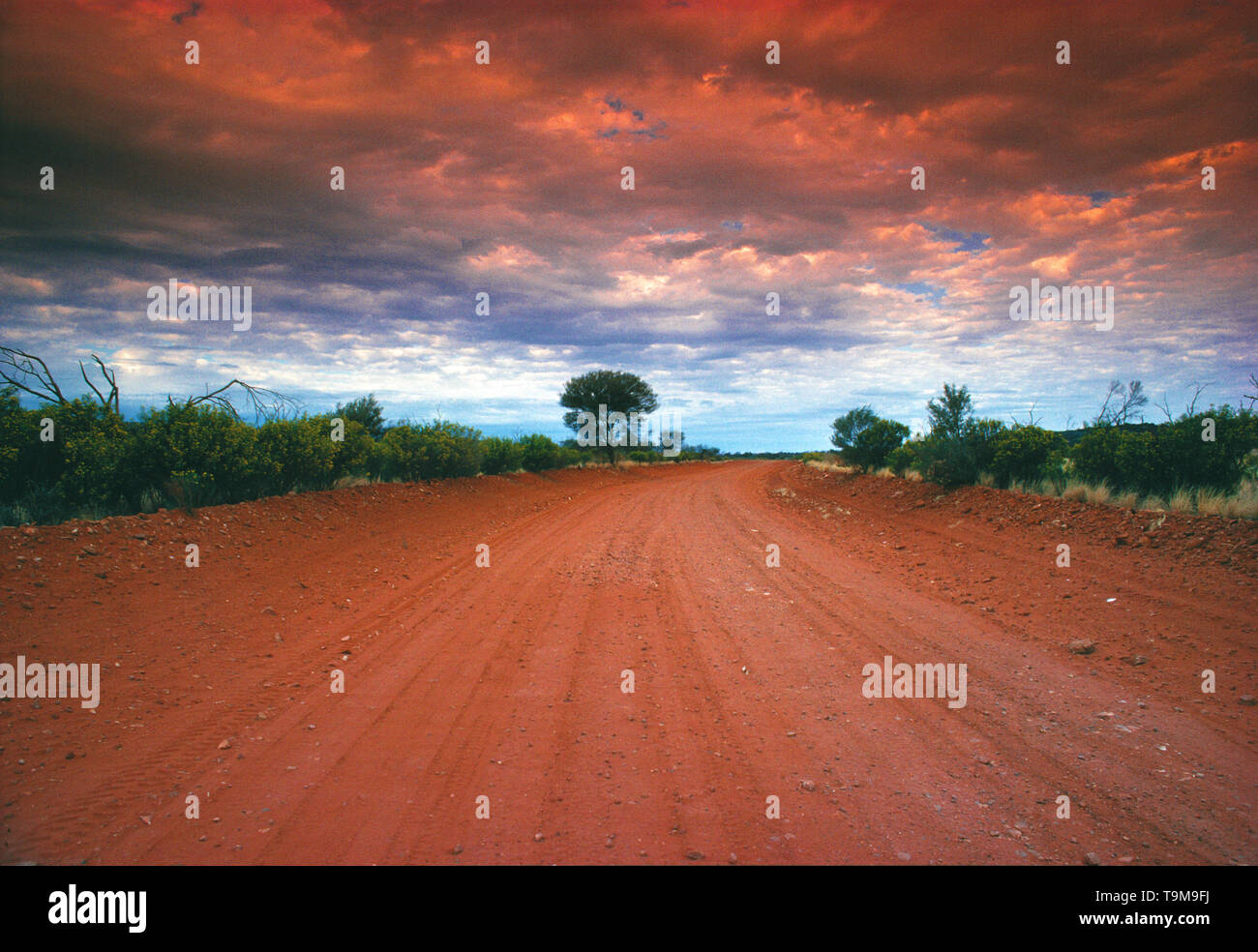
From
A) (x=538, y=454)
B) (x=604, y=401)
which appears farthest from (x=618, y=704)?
(x=604, y=401)

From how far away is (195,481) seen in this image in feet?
27.2

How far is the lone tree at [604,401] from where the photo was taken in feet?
129

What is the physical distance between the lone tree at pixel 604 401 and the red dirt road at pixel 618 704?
100ft

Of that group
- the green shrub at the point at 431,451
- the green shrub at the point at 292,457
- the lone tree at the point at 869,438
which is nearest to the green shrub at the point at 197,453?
the green shrub at the point at 292,457

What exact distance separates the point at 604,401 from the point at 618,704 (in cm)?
3612

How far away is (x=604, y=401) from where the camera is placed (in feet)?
131

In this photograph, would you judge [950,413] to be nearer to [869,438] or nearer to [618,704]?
[869,438]

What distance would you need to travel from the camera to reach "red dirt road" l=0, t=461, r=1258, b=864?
9.93 feet

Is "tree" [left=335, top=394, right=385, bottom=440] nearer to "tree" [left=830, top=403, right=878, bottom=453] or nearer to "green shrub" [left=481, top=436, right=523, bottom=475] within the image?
"green shrub" [left=481, top=436, right=523, bottom=475]

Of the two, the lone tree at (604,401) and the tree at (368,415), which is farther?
the lone tree at (604,401)

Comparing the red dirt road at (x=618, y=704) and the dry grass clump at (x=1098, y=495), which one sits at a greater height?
the dry grass clump at (x=1098, y=495)

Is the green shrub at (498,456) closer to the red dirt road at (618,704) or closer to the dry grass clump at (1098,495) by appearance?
the red dirt road at (618,704)
